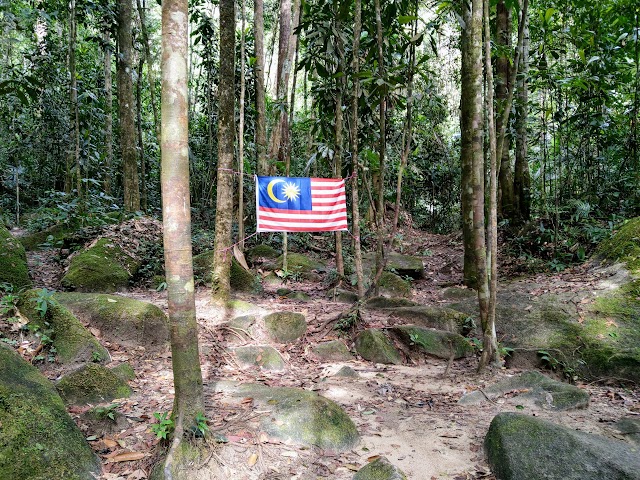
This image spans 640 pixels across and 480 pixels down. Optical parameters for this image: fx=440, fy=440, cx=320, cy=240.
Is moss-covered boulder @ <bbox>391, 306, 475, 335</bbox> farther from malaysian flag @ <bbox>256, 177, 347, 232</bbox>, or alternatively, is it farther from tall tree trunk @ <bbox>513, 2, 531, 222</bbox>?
tall tree trunk @ <bbox>513, 2, 531, 222</bbox>

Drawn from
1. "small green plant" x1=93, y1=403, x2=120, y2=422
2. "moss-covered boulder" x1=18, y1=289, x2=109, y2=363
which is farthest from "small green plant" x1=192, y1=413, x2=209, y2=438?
"moss-covered boulder" x1=18, y1=289, x2=109, y2=363

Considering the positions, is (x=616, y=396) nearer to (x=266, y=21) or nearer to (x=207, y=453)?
(x=207, y=453)

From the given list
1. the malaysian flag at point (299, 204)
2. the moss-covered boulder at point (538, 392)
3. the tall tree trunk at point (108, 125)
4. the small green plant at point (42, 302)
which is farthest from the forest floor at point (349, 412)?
the tall tree trunk at point (108, 125)

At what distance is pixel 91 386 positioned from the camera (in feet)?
11.3

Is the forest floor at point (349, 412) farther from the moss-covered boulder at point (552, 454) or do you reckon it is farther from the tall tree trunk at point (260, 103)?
the tall tree trunk at point (260, 103)

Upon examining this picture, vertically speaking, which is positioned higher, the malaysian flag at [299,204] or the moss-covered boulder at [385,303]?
the malaysian flag at [299,204]

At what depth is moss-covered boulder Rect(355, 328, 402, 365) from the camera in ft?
17.0

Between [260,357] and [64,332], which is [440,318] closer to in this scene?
[260,357]

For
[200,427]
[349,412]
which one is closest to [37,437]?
[200,427]

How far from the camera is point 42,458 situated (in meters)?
2.42

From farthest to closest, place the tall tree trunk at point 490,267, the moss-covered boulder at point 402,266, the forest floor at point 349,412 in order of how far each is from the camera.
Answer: the moss-covered boulder at point 402,266 < the tall tree trunk at point 490,267 < the forest floor at point 349,412

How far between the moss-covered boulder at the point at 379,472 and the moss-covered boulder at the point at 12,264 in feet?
15.8

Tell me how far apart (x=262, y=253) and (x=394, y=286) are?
2.97 metres

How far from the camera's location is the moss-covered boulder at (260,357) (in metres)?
4.94
